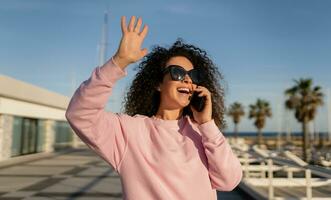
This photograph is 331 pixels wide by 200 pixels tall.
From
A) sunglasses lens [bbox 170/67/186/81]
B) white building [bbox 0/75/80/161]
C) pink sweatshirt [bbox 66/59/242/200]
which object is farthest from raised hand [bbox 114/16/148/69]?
white building [bbox 0/75/80/161]

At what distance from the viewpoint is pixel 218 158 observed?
1572 mm

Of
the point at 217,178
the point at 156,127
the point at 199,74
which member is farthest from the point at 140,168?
the point at 199,74

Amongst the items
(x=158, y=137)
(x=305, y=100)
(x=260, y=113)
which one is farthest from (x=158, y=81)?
(x=260, y=113)

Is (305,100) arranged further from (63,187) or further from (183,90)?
(183,90)

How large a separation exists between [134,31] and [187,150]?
0.52 metres

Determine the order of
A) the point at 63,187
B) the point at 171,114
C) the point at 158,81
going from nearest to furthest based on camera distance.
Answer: the point at 171,114, the point at 158,81, the point at 63,187

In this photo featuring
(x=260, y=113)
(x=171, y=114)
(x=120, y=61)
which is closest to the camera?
(x=120, y=61)

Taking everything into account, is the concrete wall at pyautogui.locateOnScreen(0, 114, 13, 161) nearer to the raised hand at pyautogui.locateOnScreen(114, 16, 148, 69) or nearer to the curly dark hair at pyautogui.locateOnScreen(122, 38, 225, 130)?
the curly dark hair at pyautogui.locateOnScreen(122, 38, 225, 130)

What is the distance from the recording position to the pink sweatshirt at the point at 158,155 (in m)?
1.53

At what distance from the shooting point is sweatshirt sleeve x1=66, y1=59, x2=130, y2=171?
4.67 ft

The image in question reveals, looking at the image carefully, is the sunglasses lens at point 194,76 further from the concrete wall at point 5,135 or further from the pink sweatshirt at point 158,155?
the concrete wall at point 5,135

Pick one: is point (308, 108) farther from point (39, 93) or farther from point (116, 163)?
point (116, 163)

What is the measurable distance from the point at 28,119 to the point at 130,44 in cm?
2222

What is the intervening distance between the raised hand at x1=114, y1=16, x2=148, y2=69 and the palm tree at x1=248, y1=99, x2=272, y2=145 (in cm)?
5647
